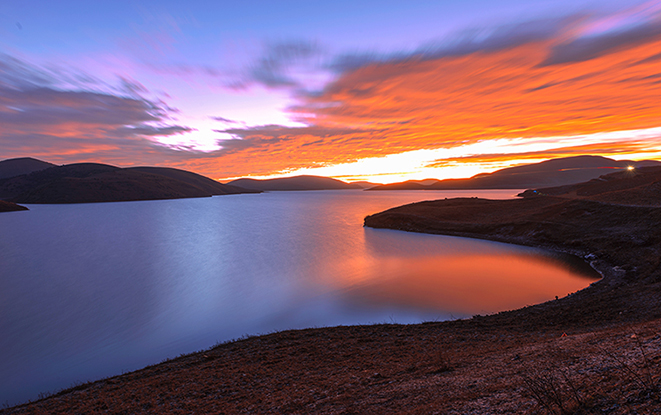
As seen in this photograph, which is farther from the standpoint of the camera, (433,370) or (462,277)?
(462,277)

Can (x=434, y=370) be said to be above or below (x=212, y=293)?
above

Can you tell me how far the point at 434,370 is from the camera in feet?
31.3

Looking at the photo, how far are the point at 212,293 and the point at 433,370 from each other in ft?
72.9

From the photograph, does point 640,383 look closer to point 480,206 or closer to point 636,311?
point 636,311

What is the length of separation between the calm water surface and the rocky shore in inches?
127

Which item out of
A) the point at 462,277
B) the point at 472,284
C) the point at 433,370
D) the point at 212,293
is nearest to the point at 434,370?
the point at 433,370

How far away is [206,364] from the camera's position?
12547 mm

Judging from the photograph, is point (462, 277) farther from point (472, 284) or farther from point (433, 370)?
point (433, 370)

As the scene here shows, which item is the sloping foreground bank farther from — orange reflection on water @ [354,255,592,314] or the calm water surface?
the calm water surface

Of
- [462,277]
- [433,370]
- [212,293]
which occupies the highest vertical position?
[433,370]

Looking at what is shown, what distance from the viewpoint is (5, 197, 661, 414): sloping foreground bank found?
6.19 metres

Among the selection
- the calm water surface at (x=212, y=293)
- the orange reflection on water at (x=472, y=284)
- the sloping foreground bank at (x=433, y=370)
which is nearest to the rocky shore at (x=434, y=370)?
the sloping foreground bank at (x=433, y=370)

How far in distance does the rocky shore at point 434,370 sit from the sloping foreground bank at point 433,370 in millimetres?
43

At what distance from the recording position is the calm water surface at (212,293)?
16.1 meters
